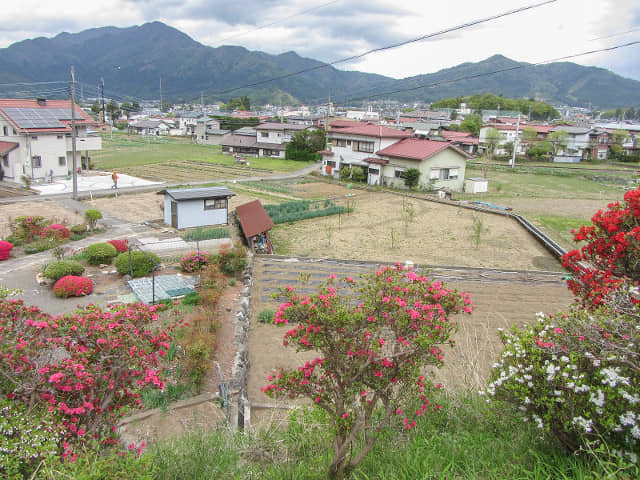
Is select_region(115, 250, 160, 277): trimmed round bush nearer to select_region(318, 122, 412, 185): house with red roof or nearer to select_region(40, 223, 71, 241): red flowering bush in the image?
select_region(40, 223, 71, 241): red flowering bush

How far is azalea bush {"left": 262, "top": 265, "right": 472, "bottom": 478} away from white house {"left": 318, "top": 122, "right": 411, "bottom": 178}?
30.8 metres

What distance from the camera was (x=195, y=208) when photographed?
1812 centimetres

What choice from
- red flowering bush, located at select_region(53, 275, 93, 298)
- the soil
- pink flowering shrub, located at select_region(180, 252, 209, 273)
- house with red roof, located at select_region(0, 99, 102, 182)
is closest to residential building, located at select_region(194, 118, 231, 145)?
house with red roof, located at select_region(0, 99, 102, 182)

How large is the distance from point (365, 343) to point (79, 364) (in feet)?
8.81

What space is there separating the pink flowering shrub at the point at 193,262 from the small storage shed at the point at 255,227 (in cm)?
238

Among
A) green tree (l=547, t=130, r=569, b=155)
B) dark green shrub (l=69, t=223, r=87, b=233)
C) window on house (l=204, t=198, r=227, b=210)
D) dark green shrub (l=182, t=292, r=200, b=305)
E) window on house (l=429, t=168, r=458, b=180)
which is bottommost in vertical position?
dark green shrub (l=182, t=292, r=200, b=305)

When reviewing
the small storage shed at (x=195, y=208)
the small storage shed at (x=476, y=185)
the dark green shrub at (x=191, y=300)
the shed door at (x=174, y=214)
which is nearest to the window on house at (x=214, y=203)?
the small storage shed at (x=195, y=208)

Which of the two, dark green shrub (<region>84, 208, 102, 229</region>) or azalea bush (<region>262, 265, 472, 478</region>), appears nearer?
azalea bush (<region>262, 265, 472, 478</region>)

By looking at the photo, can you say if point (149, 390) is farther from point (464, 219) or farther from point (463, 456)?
point (464, 219)

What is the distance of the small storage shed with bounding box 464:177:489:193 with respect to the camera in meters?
30.5

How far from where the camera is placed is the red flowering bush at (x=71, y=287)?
34.3 feet

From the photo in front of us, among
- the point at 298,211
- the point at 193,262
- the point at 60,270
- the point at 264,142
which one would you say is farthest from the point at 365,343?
the point at 264,142

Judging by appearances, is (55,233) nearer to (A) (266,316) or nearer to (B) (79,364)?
(A) (266,316)

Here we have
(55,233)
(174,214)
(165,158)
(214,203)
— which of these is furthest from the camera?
(165,158)
